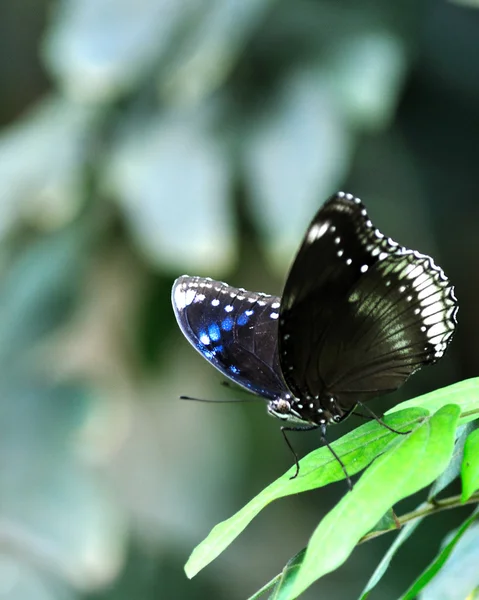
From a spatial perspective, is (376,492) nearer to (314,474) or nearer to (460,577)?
(314,474)

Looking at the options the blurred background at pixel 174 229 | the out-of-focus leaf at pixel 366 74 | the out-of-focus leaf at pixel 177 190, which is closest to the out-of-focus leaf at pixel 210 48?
the blurred background at pixel 174 229

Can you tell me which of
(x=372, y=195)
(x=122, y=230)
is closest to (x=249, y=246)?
(x=122, y=230)

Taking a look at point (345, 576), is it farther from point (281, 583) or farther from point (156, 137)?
point (281, 583)

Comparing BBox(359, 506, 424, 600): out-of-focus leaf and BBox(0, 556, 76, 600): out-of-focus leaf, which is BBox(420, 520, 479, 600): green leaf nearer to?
BBox(359, 506, 424, 600): out-of-focus leaf

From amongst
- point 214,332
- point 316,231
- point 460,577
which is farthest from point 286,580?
point 214,332

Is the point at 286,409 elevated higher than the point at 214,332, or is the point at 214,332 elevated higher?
the point at 214,332

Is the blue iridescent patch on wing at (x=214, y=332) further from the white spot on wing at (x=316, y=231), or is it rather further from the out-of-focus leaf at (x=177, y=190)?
the out-of-focus leaf at (x=177, y=190)
